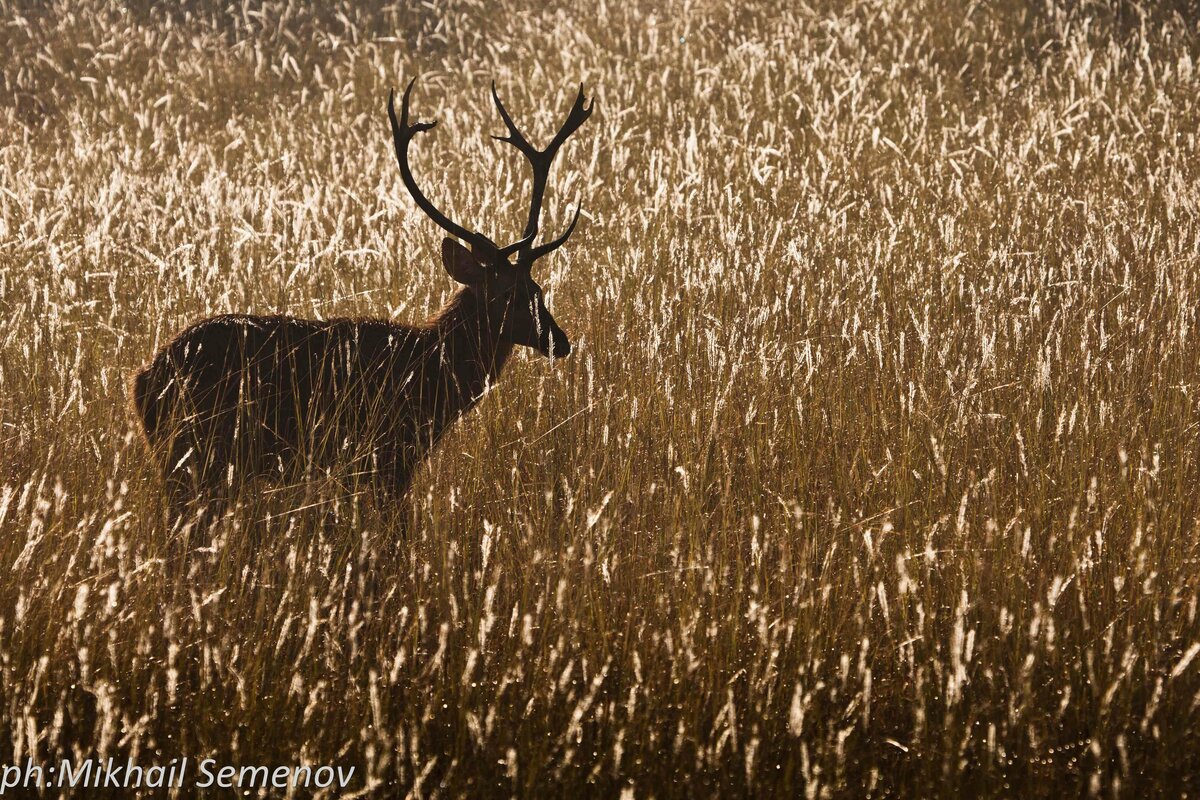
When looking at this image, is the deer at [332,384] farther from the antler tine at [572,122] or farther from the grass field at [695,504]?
the antler tine at [572,122]

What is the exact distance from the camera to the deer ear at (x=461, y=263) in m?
3.30

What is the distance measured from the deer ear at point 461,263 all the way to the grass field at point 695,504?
0.31 meters

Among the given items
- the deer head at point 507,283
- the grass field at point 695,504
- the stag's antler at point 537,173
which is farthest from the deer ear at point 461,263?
the grass field at point 695,504

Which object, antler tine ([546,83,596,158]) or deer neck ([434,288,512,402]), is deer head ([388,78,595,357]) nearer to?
deer neck ([434,288,512,402])

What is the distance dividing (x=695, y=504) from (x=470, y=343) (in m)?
0.97

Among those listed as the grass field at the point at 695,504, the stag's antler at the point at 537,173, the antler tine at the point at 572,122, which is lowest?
the grass field at the point at 695,504

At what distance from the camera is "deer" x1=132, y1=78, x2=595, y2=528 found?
2904 mm

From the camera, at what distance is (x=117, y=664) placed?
2.23 meters

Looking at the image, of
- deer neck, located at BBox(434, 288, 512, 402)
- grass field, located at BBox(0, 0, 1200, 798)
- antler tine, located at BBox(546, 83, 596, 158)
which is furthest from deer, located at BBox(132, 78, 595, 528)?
antler tine, located at BBox(546, 83, 596, 158)

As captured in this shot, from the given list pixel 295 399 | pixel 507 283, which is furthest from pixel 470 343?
pixel 295 399

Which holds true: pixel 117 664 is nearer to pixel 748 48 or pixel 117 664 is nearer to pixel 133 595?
pixel 133 595

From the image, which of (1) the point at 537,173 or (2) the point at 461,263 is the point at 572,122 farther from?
(2) the point at 461,263

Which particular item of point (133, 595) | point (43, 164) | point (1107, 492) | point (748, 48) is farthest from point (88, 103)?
point (1107, 492)

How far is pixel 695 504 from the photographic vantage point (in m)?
2.67
